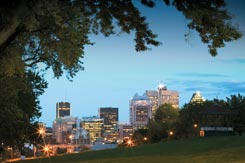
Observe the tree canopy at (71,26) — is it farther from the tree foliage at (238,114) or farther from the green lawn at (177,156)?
the tree foliage at (238,114)

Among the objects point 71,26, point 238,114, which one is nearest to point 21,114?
point 71,26

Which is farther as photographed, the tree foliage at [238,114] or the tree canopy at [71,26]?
the tree foliage at [238,114]

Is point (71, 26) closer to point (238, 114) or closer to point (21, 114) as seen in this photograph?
point (21, 114)

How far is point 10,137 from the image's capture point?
46.2m

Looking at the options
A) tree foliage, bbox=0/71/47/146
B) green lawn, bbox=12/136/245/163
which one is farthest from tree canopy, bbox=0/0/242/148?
tree foliage, bbox=0/71/47/146

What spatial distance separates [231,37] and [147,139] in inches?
3465

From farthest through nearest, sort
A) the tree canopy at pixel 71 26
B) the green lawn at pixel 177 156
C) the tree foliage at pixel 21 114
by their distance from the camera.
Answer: the tree foliage at pixel 21 114
the green lawn at pixel 177 156
the tree canopy at pixel 71 26

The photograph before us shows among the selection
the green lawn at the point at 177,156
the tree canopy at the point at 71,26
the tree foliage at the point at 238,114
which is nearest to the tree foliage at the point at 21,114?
the green lawn at the point at 177,156

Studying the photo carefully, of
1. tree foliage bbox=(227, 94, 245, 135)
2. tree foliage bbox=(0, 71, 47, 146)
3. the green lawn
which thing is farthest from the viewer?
tree foliage bbox=(227, 94, 245, 135)

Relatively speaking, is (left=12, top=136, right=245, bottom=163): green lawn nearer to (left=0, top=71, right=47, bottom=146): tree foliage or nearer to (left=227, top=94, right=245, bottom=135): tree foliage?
(left=0, top=71, right=47, bottom=146): tree foliage

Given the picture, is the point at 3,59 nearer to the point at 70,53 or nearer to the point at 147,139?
the point at 70,53

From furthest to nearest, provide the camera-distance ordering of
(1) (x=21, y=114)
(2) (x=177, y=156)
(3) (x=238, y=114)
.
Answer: (3) (x=238, y=114) < (1) (x=21, y=114) < (2) (x=177, y=156)

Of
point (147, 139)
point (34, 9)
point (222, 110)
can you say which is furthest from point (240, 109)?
point (34, 9)

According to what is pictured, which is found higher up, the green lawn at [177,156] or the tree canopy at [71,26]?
the tree canopy at [71,26]
